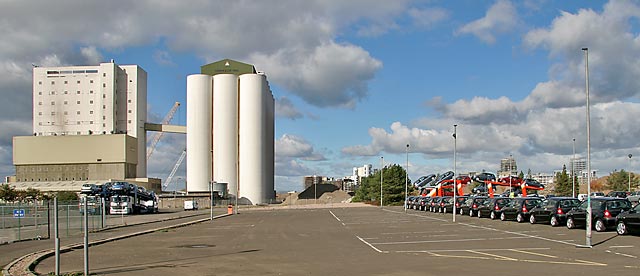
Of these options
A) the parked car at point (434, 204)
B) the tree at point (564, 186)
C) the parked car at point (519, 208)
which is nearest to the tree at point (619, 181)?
the tree at point (564, 186)

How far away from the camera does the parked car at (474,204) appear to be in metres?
43.7

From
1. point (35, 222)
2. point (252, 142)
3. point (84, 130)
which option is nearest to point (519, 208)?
point (35, 222)

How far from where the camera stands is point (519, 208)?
35.4 metres

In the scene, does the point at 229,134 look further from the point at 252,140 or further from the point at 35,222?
the point at 35,222

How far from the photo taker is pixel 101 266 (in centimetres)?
1680

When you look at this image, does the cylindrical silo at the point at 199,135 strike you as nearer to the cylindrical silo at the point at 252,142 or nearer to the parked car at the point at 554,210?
the cylindrical silo at the point at 252,142

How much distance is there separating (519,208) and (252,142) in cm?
8998

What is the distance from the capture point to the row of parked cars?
79.5ft

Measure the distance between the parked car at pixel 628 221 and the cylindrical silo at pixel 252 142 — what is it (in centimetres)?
10060

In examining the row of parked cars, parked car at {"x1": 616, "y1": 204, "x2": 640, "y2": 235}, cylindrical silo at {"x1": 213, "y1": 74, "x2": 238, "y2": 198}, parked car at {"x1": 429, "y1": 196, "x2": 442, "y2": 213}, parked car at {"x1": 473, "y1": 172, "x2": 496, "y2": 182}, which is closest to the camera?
Answer: parked car at {"x1": 616, "y1": 204, "x2": 640, "y2": 235}

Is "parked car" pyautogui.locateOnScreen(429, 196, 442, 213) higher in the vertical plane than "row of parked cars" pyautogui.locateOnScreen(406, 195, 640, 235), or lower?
lower

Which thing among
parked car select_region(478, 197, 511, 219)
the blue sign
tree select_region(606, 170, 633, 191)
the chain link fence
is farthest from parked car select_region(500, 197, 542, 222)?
tree select_region(606, 170, 633, 191)

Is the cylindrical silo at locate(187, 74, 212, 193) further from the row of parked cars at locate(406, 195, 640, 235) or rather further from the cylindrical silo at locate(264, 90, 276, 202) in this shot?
the row of parked cars at locate(406, 195, 640, 235)

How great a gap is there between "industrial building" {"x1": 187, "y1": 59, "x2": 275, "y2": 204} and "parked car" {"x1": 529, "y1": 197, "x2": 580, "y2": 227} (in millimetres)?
91746
